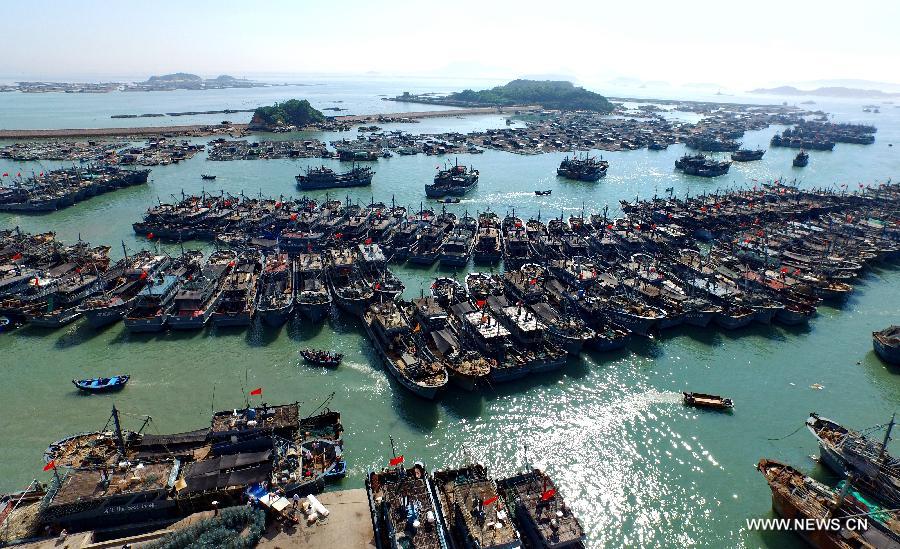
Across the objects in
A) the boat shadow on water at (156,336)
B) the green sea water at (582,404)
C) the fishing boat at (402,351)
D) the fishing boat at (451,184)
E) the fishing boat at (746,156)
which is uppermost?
the fishing boat at (746,156)

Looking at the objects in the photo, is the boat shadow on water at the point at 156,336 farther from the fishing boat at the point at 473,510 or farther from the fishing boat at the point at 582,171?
the fishing boat at the point at 582,171

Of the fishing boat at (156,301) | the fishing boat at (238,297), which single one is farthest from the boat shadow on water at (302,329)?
the fishing boat at (156,301)

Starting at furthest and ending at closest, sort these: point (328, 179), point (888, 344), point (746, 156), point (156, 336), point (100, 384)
→ point (746, 156)
point (328, 179)
point (156, 336)
point (888, 344)
point (100, 384)

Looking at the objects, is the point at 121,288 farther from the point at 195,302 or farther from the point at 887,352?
the point at 887,352

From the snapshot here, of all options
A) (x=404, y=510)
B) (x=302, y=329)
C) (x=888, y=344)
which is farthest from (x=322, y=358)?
(x=888, y=344)

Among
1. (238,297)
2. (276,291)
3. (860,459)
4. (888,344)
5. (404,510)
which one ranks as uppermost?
(276,291)
